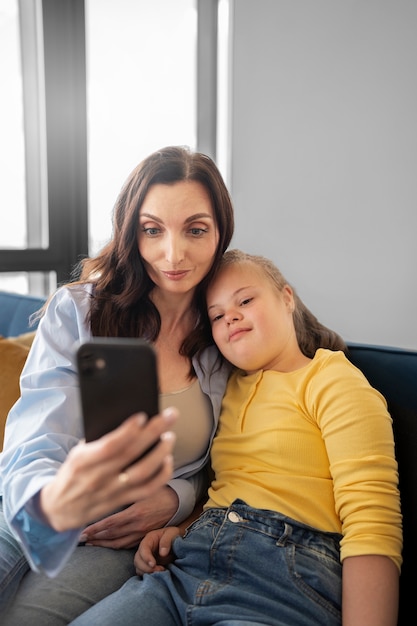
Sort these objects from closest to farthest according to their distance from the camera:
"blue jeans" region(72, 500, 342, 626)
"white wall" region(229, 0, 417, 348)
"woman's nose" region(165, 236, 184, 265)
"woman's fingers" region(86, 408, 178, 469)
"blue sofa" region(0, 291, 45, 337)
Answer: "woman's fingers" region(86, 408, 178, 469) < "blue jeans" region(72, 500, 342, 626) < "woman's nose" region(165, 236, 184, 265) < "blue sofa" region(0, 291, 45, 337) < "white wall" region(229, 0, 417, 348)

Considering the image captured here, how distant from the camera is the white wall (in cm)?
249

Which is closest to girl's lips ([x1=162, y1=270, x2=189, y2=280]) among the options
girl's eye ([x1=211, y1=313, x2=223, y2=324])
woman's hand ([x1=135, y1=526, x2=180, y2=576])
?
girl's eye ([x1=211, y1=313, x2=223, y2=324])

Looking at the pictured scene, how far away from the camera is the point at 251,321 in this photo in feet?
3.75

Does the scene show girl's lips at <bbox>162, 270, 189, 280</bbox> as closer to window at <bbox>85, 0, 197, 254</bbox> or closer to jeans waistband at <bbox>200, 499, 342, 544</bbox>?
jeans waistband at <bbox>200, 499, 342, 544</bbox>

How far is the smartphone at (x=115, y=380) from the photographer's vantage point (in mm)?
645

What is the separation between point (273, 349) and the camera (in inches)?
45.4

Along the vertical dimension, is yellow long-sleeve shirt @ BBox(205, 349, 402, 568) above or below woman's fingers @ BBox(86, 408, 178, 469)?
below

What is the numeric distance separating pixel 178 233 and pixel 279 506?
1.68 ft

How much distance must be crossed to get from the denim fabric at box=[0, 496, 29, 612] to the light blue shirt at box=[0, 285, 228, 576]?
0.36 feet

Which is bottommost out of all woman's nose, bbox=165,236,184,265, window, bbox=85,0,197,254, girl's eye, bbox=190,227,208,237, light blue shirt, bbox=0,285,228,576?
light blue shirt, bbox=0,285,228,576

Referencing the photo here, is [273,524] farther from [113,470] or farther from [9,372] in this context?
[9,372]

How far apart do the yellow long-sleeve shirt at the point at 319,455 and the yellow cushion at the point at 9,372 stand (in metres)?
0.62

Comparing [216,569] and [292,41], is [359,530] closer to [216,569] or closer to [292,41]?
[216,569]

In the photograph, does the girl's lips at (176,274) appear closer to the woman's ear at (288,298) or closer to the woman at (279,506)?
the woman at (279,506)
